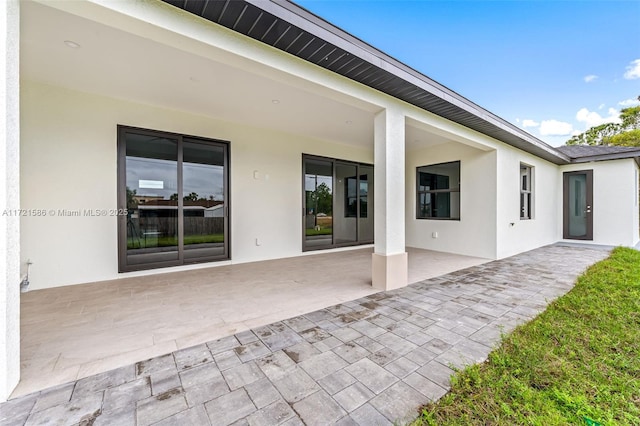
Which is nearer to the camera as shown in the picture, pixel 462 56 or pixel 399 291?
pixel 399 291

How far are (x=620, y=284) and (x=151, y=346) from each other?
5.82 m

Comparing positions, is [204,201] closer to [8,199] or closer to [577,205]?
[8,199]

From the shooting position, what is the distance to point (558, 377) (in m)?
1.68

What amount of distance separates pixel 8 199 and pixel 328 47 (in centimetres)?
259

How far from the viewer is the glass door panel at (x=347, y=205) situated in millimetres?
7586

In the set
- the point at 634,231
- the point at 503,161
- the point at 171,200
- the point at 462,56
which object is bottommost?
the point at 634,231

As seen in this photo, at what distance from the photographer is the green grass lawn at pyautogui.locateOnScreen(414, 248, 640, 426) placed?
137 centimetres

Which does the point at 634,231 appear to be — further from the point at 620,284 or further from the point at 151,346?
the point at 151,346

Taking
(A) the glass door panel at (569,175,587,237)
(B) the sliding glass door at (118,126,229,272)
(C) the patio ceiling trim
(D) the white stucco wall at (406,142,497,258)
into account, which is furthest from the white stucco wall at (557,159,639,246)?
(B) the sliding glass door at (118,126,229,272)

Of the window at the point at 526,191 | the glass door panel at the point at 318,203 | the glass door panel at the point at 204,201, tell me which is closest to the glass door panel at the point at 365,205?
the glass door panel at the point at 318,203

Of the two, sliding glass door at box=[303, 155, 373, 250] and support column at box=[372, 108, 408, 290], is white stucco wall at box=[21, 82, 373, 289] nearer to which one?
sliding glass door at box=[303, 155, 373, 250]

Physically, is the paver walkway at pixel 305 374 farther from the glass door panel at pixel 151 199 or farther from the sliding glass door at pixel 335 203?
the sliding glass door at pixel 335 203

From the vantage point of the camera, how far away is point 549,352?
197 cm

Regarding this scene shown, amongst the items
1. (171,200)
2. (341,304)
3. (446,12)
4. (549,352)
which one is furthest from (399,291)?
(446,12)
